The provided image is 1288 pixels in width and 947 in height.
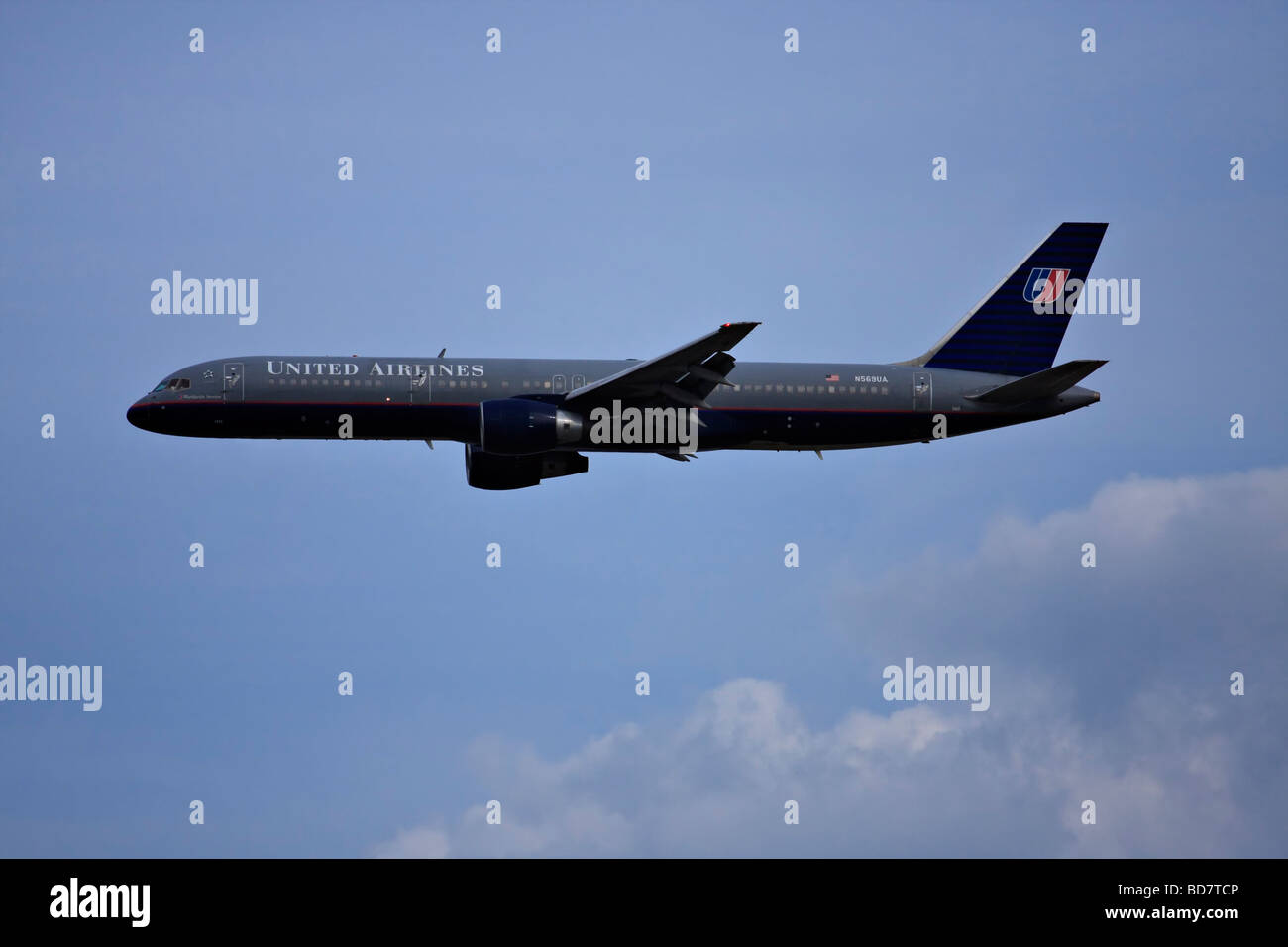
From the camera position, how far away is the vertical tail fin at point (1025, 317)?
229 feet

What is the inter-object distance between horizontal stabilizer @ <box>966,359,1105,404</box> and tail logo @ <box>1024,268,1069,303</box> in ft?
15.2

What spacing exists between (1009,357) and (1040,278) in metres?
3.78

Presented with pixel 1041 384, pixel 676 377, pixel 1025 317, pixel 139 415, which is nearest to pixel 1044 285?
pixel 1025 317

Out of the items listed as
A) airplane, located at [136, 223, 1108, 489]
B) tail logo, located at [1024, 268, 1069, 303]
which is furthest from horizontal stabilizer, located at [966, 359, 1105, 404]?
tail logo, located at [1024, 268, 1069, 303]

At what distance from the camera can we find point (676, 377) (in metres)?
63.9

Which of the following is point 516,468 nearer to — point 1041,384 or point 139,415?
point 139,415

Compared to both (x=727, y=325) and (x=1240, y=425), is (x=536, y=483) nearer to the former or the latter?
(x=727, y=325)

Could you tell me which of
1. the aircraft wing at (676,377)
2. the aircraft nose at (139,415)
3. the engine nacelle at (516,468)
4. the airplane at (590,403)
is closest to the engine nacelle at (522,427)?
the airplane at (590,403)

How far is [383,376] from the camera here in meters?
64.4

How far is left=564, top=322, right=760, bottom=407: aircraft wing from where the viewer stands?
6206 centimetres
